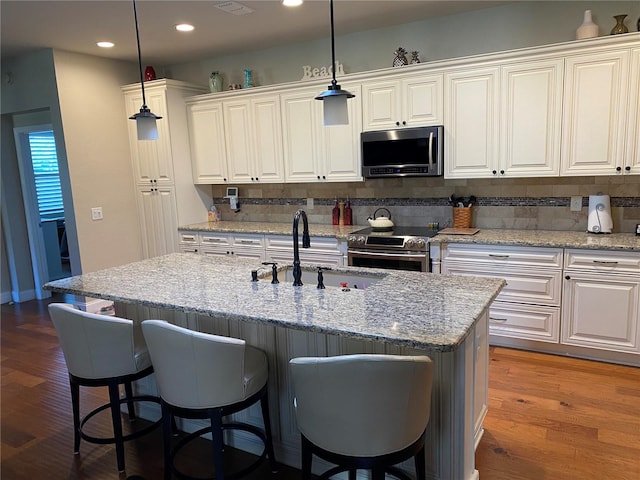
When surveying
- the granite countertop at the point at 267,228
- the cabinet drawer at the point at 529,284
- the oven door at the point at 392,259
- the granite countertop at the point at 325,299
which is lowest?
the cabinet drawer at the point at 529,284

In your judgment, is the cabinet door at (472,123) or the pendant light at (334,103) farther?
the cabinet door at (472,123)

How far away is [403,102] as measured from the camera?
13.0 feet

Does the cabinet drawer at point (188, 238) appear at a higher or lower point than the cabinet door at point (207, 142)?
lower

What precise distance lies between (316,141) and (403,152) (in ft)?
2.99

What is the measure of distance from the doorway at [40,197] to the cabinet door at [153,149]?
1.00 metres

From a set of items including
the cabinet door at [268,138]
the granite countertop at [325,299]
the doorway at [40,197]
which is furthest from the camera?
the doorway at [40,197]

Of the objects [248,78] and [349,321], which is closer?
[349,321]

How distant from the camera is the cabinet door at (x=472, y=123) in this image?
3.67 meters

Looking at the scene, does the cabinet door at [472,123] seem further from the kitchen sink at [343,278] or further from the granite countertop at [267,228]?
the kitchen sink at [343,278]

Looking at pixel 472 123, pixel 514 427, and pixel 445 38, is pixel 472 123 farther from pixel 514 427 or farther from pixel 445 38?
pixel 514 427

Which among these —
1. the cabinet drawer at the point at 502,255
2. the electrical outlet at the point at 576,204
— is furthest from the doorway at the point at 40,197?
the electrical outlet at the point at 576,204

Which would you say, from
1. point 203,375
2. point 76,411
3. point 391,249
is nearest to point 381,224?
point 391,249

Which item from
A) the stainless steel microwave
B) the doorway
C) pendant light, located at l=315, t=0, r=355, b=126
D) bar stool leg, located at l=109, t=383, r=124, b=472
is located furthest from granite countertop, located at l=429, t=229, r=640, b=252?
the doorway

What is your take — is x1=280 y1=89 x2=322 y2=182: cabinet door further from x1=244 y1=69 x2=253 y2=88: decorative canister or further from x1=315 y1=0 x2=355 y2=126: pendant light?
x1=315 y1=0 x2=355 y2=126: pendant light
